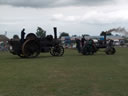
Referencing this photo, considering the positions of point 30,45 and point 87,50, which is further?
point 87,50

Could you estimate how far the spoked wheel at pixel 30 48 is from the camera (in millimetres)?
22384

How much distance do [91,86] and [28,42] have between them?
48.3 ft

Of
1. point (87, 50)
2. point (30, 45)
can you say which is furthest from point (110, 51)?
point (30, 45)

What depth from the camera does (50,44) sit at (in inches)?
945

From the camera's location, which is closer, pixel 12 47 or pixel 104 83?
pixel 104 83

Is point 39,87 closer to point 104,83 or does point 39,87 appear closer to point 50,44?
point 104,83

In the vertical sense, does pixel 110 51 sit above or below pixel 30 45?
below

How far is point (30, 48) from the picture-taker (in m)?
22.6

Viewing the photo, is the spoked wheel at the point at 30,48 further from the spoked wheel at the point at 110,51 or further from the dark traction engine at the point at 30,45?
the spoked wheel at the point at 110,51

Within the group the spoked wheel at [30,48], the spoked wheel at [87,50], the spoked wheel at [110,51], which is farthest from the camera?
the spoked wheel at [110,51]

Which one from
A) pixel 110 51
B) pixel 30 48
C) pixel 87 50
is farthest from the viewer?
pixel 110 51

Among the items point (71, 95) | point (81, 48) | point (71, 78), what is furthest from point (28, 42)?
point (71, 95)

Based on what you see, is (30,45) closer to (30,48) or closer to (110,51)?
(30,48)

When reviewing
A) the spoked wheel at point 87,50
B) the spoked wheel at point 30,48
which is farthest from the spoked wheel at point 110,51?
the spoked wheel at point 30,48
